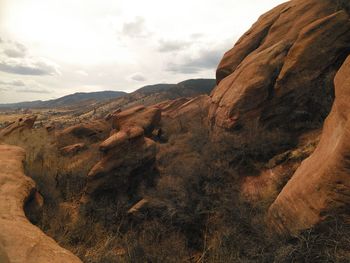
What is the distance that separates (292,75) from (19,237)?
12.5m

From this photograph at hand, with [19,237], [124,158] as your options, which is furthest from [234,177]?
[19,237]

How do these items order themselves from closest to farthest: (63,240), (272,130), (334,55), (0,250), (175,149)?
(0,250) → (63,240) → (334,55) → (272,130) → (175,149)

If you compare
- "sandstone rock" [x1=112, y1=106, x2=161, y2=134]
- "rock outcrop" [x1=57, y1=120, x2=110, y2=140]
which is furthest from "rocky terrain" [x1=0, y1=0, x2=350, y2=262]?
"rock outcrop" [x1=57, y1=120, x2=110, y2=140]

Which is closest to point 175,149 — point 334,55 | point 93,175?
point 93,175

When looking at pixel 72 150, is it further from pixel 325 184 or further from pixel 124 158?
pixel 325 184

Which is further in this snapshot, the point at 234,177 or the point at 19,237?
the point at 234,177

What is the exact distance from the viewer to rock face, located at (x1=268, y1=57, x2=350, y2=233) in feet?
19.5

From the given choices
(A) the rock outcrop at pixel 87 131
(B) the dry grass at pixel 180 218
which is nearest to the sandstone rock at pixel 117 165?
(B) the dry grass at pixel 180 218

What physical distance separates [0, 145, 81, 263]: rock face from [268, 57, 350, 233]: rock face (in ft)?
15.9

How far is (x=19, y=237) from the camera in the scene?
16.0 feet

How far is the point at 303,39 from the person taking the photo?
1370 cm

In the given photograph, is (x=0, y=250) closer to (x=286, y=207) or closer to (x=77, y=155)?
(x=286, y=207)

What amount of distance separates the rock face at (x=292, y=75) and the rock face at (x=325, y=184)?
4.71 meters

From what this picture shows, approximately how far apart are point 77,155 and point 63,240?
10517mm
